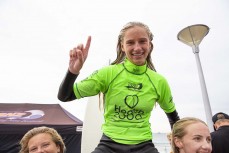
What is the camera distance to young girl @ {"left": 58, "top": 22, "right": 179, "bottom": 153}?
1484 millimetres

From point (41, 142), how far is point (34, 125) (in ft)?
17.1

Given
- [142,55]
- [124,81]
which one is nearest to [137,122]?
[124,81]

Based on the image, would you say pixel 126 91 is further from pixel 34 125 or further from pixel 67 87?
pixel 34 125

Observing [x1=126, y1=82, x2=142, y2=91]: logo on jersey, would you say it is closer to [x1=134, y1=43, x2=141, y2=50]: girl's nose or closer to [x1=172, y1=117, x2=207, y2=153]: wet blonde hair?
[x1=134, y1=43, x2=141, y2=50]: girl's nose

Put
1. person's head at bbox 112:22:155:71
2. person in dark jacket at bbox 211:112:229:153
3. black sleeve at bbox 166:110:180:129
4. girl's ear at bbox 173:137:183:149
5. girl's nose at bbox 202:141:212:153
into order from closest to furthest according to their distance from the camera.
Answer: girl's nose at bbox 202:141:212:153, girl's ear at bbox 173:137:183:149, person's head at bbox 112:22:155:71, black sleeve at bbox 166:110:180:129, person in dark jacket at bbox 211:112:229:153

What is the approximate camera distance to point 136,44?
1.69 metres

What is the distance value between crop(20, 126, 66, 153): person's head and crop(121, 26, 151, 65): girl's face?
93 cm

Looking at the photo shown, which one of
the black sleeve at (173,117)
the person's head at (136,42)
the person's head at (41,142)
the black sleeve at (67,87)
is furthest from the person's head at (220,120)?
the black sleeve at (67,87)

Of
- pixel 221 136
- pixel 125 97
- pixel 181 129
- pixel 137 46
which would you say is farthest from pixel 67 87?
pixel 221 136

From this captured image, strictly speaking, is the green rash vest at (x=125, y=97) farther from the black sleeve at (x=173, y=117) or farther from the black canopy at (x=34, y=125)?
the black canopy at (x=34, y=125)

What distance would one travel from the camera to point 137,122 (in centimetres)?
158

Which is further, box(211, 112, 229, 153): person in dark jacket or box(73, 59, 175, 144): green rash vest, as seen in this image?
box(211, 112, 229, 153): person in dark jacket

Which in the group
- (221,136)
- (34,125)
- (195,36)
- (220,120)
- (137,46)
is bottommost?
(34,125)

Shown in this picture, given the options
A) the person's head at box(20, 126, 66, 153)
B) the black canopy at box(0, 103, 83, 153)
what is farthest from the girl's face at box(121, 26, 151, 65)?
the black canopy at box(0, 103, 83, 153)
